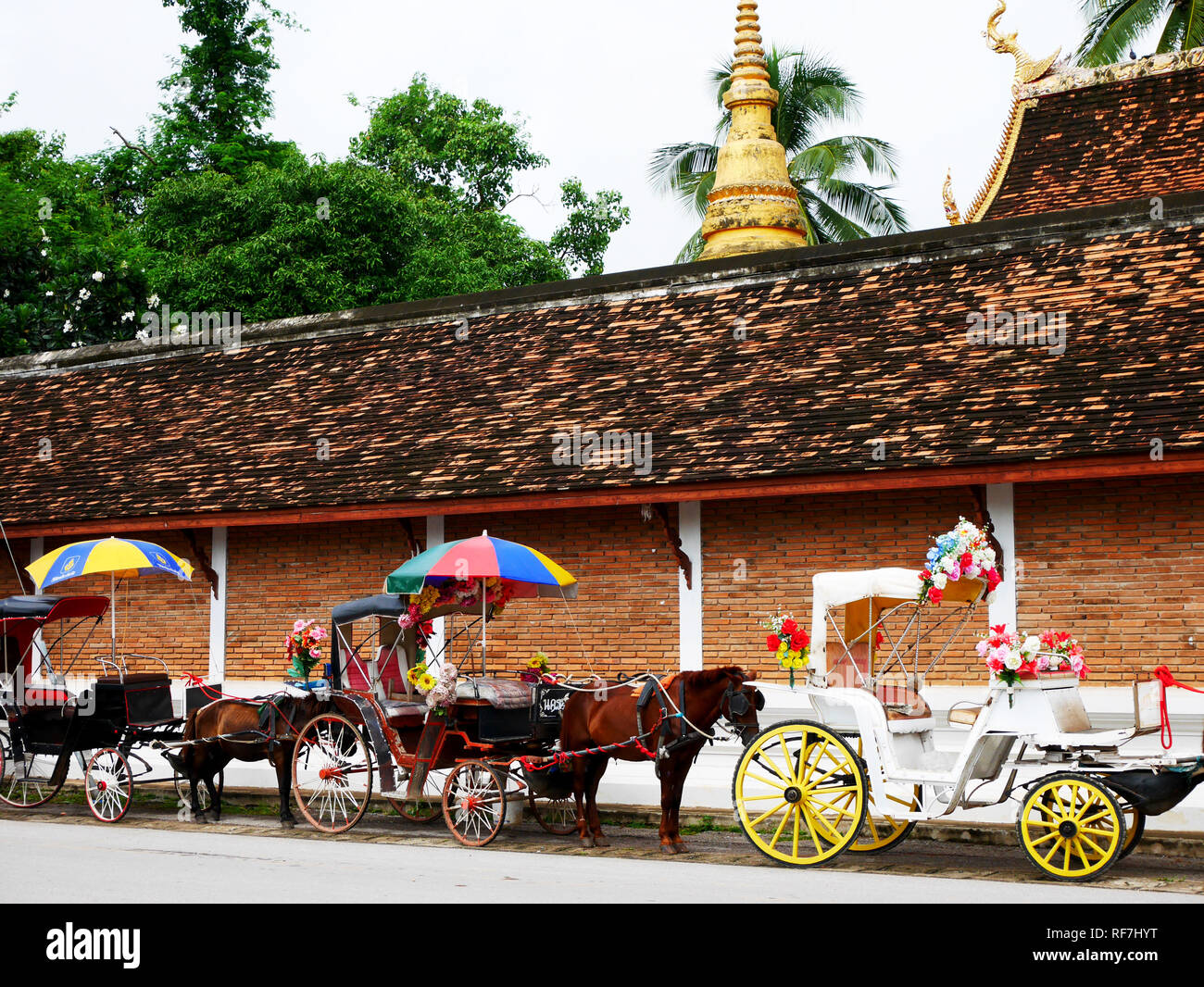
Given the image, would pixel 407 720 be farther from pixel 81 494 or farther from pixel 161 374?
pixel 161 374

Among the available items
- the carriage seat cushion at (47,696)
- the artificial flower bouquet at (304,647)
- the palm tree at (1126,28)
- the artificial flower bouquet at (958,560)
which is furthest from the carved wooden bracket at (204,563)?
the palm tree at (1126,28)

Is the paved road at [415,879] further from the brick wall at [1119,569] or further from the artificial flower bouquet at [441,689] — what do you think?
the brick wall at [1119,569]

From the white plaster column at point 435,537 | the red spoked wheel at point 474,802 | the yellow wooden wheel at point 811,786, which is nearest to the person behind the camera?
the yellow wooden wheel at point 811,786

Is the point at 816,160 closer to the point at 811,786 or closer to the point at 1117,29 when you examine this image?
the point at 1117,29

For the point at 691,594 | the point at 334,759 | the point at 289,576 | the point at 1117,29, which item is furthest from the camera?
the point at 1117,29

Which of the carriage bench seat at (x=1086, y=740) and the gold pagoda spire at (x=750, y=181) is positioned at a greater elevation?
the gold pagoda spire at (x=750, y=181)

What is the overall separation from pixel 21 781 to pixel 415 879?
657 cm

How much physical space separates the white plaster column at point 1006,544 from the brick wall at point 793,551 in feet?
0.80

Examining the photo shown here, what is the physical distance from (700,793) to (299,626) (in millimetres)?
4135

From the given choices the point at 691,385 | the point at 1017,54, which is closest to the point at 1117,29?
the point at 1017,54

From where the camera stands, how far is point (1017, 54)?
23172 mm

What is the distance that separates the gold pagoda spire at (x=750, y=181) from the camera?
81.1 ft

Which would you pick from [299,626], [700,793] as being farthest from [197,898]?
[700,793]

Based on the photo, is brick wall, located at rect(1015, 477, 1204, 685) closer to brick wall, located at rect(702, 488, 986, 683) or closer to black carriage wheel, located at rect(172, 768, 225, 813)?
brick wall, located at rect(702, 488, 986, 683)
